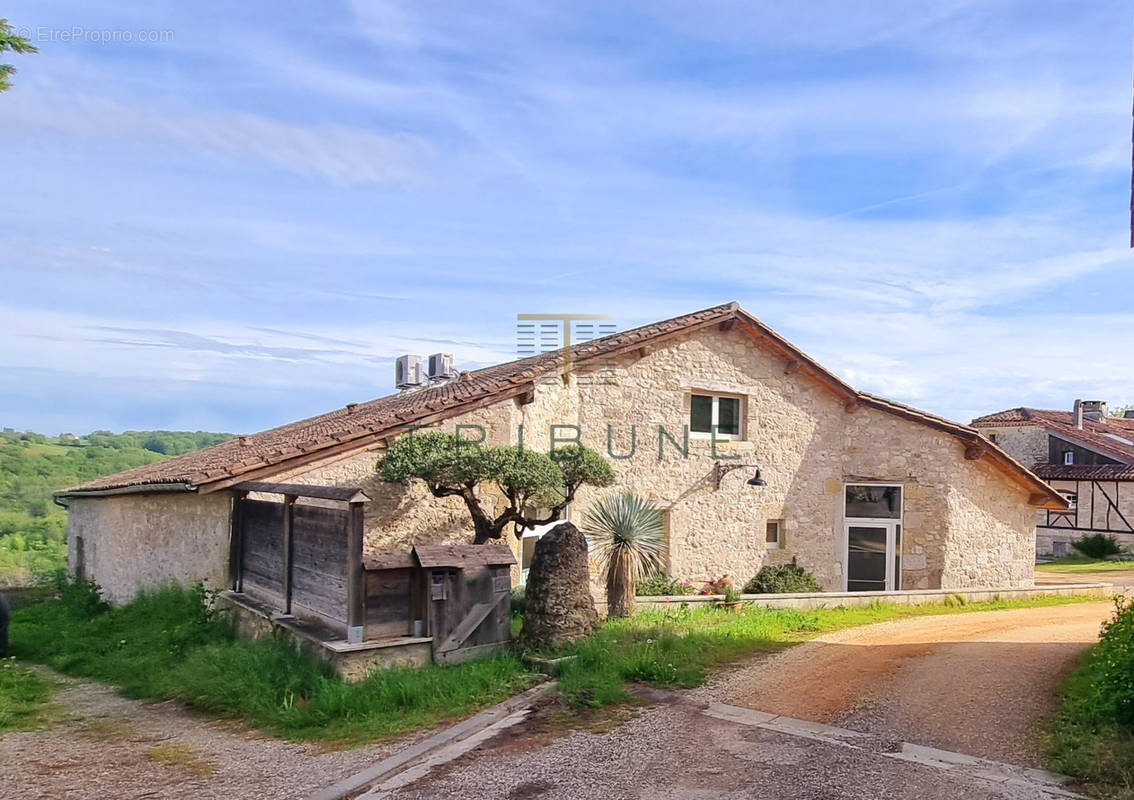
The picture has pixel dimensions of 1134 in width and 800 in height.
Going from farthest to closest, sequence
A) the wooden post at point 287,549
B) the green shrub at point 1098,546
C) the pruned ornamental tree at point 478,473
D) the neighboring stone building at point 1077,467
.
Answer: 1. the neighboring stone building at point 1077,467
2. the green shrub at point 1098,546
3. the pruned ornamental tree at point 478,473
4. the wooden post at point 287,549

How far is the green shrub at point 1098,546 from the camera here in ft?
91.3

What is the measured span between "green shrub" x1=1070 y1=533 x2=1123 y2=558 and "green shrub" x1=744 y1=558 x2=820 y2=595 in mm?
17218

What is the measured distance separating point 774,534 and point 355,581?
35.4 ft

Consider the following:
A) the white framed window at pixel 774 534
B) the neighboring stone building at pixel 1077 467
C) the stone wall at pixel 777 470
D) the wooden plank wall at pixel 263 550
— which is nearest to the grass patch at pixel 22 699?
the wooden plank wall at pixel 263 550

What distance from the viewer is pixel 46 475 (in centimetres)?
3781

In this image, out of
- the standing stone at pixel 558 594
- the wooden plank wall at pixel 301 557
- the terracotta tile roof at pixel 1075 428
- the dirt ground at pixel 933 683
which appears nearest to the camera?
the dirt ground at pixel 933 683

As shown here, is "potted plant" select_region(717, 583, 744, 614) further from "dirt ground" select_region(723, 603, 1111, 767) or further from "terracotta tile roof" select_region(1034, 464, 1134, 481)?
"terracotta tile roof" select_region(1034, 464, 1134, 481)

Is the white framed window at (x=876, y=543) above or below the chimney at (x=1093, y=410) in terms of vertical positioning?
below

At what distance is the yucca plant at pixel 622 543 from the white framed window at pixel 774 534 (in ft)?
18.1

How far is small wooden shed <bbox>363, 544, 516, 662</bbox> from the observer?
28.9 feet

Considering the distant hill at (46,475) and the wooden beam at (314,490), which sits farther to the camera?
the distant hill at (46,475)

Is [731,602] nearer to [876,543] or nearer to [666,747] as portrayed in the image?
[876,543]

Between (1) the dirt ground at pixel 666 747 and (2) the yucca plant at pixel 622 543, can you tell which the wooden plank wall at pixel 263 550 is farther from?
(2) the yucca plant at pixel 622 543

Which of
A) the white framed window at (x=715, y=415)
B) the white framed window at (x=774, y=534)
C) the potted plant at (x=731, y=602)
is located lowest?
the potted plant at (x=731, y=602)
